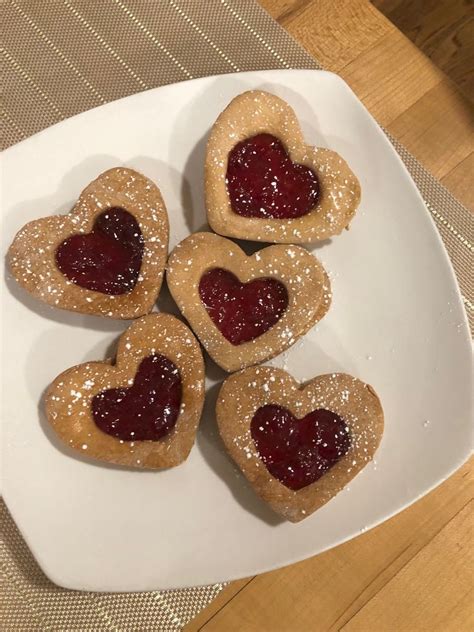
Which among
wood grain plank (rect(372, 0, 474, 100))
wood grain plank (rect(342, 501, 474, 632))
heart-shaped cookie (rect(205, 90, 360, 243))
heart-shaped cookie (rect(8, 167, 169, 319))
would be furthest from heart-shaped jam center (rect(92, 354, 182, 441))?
wood grain plank (rect(372, 0, 474, 100))

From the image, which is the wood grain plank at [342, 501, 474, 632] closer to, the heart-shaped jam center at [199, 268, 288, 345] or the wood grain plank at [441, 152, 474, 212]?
Answer: the heart-shaped jam center at [199, 268, 288, 345]

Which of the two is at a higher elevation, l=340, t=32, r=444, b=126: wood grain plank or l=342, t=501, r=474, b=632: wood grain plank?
l=340, t=32, r=444, b=126: wood grain plank

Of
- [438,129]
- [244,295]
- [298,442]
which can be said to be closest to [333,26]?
[438,129]

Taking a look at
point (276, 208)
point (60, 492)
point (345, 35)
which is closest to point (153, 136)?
point (276, 208)

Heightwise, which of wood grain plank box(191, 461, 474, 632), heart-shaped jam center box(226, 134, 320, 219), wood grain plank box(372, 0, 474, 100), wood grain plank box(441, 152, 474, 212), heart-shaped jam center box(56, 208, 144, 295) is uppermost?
wood grain plank box(372, 0, 474, 100)

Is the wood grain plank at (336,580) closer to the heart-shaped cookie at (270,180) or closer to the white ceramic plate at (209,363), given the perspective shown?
the white ceramic plate at (209,363)

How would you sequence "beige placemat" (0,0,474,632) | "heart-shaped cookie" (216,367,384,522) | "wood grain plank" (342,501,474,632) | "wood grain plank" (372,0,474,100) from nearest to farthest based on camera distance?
1. "heart-shaped cookie" (216,367,384,522)
2. "wood grain plank" (342,501,474,632)
3. "beige placemat" (0,0,474,632)
4. "wood grain plank" (372,0,474,100)
